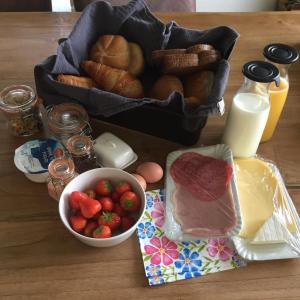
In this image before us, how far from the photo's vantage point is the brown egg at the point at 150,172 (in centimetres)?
71

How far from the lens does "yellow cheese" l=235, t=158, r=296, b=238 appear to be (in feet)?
2.13

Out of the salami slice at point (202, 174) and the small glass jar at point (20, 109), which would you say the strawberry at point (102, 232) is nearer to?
the salami slice at point (202, 174)

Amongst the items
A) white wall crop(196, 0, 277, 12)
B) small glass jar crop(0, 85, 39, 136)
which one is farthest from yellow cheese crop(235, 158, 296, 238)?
white wall crop(196, 0, 277, 12)

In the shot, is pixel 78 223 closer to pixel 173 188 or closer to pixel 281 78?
pixel 173 188

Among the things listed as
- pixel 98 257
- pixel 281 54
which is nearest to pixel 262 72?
pixel 281 54

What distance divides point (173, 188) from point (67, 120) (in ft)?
0.76

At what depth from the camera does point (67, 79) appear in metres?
0.73

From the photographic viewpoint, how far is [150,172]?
715 millimetres

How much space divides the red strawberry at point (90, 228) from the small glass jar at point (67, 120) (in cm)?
18

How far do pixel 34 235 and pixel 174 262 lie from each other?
0.23 m

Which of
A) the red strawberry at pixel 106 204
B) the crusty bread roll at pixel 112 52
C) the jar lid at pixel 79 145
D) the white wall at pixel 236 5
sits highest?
the crusty bread roll at pixel 112 52

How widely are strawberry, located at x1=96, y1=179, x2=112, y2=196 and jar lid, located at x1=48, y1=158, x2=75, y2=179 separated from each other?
0.05 meters

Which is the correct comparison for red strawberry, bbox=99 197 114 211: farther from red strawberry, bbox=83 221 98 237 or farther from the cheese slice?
the cheese slice

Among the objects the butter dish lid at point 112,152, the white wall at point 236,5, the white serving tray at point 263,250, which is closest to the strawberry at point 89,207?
the butter dish lid at point 112,152
